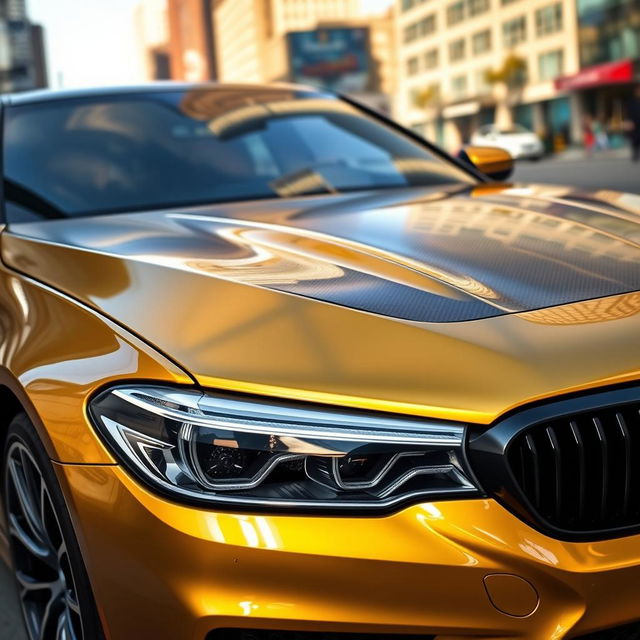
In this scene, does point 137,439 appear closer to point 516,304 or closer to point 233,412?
point 233,412

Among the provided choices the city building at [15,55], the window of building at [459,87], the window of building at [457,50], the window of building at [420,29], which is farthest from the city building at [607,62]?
the city building at [15,55]

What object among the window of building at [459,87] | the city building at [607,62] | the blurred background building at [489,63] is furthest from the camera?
the window of building at [459,87]

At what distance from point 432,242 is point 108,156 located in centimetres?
132

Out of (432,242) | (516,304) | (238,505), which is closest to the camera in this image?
(238,505)

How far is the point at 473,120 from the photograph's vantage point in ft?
247

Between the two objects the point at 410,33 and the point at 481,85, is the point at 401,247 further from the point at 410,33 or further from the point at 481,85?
the point at 410,33

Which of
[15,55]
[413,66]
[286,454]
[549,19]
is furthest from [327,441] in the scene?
[413,66]

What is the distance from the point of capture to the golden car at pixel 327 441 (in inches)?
56.7

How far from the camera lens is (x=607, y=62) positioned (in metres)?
53.2

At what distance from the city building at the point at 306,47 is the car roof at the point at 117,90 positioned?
118112 mm

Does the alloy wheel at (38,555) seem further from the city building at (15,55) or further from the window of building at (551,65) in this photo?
the window of building at (551,65)

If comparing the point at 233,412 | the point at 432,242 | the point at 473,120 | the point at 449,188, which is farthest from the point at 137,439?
the point at 473,120

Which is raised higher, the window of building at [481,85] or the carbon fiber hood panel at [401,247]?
the window of building at [481,85]

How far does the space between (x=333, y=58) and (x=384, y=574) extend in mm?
134521
